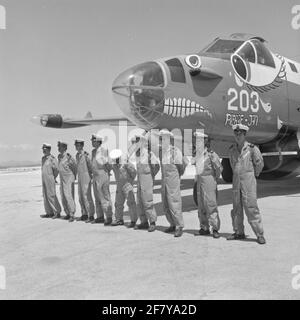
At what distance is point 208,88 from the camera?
8883mm

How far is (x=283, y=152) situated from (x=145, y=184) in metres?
5.17

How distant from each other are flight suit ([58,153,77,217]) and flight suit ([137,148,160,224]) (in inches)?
82.7

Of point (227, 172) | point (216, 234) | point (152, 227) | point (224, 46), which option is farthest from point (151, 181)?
point (227, 172)

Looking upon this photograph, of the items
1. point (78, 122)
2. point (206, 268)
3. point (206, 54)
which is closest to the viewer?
point (206, 268)

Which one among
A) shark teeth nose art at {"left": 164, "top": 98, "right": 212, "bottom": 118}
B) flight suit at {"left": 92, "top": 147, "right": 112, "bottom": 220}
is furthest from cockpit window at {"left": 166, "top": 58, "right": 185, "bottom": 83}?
flight suit at {"left": 92, "top": 147, "right": 112, "bottom": 220}

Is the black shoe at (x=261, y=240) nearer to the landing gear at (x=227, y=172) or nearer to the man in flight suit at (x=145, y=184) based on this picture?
the man in flight suit at (x=145, y=184)

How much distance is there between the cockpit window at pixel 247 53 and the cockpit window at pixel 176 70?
6.58 feet

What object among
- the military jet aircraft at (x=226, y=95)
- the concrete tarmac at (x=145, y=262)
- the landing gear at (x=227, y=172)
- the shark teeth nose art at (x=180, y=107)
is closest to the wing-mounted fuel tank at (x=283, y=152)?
the military jet aircraft at (x=226, y=95)

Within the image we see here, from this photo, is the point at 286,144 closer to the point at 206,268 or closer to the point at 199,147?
the point at 199,147

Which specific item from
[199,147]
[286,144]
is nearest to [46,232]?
[199,147]

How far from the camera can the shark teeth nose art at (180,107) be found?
27.0 ft

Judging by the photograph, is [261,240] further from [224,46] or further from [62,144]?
[224,46]

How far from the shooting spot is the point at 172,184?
6992 mm
